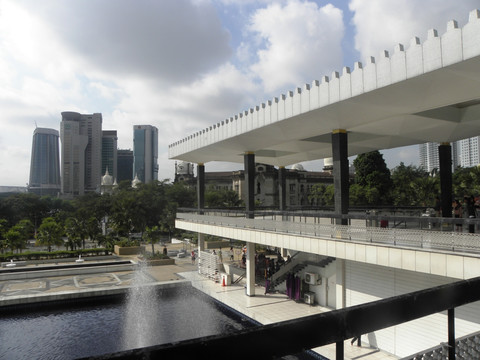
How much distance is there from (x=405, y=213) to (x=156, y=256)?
20.3 meters

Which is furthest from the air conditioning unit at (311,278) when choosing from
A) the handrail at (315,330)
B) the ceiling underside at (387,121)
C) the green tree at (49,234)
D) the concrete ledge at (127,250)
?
the green tree at (49,234)

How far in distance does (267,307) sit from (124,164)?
179 m

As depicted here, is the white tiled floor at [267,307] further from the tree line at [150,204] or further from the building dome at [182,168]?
the building dome at [182,168]

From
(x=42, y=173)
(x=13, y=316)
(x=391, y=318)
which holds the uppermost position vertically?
(x=42, y=173)

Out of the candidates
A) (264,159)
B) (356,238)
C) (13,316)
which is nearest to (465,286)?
(356,238)

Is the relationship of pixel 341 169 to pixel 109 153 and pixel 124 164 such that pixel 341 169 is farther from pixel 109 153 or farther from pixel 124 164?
pixel 124 164

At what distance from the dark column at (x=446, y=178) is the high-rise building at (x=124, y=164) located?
174945 millimetres

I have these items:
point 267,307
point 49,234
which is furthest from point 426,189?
point 49,234

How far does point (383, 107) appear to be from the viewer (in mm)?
11539

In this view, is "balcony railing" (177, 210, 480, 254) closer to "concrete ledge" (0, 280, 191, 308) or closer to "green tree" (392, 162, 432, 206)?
"concrete ledge" (0, 280, 191, 308)

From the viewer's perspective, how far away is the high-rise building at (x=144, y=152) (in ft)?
613

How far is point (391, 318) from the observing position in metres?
1.38

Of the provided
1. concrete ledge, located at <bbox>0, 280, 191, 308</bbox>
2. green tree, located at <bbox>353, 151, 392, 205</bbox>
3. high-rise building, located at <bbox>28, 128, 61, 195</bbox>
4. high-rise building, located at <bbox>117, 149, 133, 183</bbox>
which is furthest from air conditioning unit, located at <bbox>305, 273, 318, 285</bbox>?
high-rise building, located at <bbox>117, 149, 133, 183</bbox>

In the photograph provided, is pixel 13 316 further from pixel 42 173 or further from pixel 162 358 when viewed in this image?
pixel 42 173
